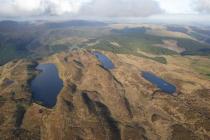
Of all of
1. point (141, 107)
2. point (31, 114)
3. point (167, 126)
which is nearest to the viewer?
point (167, 126)

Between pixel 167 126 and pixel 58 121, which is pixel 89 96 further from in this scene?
pixel 167 126

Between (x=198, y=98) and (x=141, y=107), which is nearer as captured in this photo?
(x=141, y=107)

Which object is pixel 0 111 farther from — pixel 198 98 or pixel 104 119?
pixel 198 98

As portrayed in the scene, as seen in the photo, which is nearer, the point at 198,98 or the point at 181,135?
the point at 181,135

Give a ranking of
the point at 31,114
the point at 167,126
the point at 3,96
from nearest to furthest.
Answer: the point at 167,126, the point at 31,114, the point at 3,96

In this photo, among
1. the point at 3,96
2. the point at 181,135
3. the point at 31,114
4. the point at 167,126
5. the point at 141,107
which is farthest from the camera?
the point at 3,96

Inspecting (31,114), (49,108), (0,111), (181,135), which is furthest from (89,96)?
(181,135)

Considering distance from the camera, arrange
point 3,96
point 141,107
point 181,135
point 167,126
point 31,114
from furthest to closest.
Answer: point 3,96 → point 141,107 → point 31,114 → point 167,126 → point 181,135

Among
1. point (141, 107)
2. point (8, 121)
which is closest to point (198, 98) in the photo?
point (141, 107)

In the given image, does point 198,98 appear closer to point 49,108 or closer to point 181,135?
point 181,135
